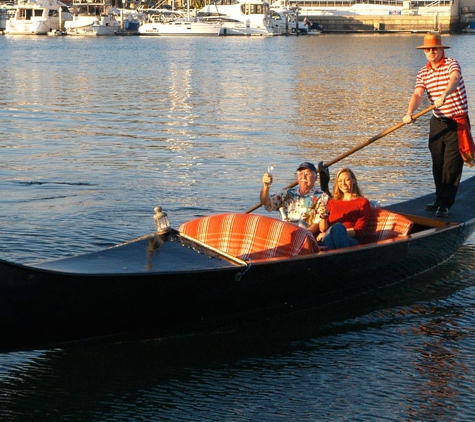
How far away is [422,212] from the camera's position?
9930mm

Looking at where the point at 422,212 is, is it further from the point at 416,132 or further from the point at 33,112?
the point at 33,112

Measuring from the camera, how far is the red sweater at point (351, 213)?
8562 millimetres

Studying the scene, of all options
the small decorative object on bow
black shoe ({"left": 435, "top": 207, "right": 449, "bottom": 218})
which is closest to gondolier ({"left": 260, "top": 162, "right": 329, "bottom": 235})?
the small decorative object on bow

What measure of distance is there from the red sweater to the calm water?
0.70m

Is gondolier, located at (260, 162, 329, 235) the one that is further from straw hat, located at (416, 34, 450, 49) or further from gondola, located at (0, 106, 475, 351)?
straw hat, located at (416, 34, 450, 49)

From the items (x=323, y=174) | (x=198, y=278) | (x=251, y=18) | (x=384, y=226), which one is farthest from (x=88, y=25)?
(x=198, y=278)

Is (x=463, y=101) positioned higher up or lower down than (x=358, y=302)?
higher up

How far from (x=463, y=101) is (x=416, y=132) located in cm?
1043

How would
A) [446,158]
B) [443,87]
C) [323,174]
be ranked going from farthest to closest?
1. [446,158]
2. [443,87]
3. [323,174]

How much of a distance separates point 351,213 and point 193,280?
1.95 m

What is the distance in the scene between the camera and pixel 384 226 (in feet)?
29.0

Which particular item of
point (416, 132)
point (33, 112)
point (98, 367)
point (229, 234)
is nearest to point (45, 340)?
point (98, 367)

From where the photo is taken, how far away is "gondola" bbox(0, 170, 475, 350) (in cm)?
661

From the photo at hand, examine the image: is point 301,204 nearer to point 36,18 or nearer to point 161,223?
point 161,223
